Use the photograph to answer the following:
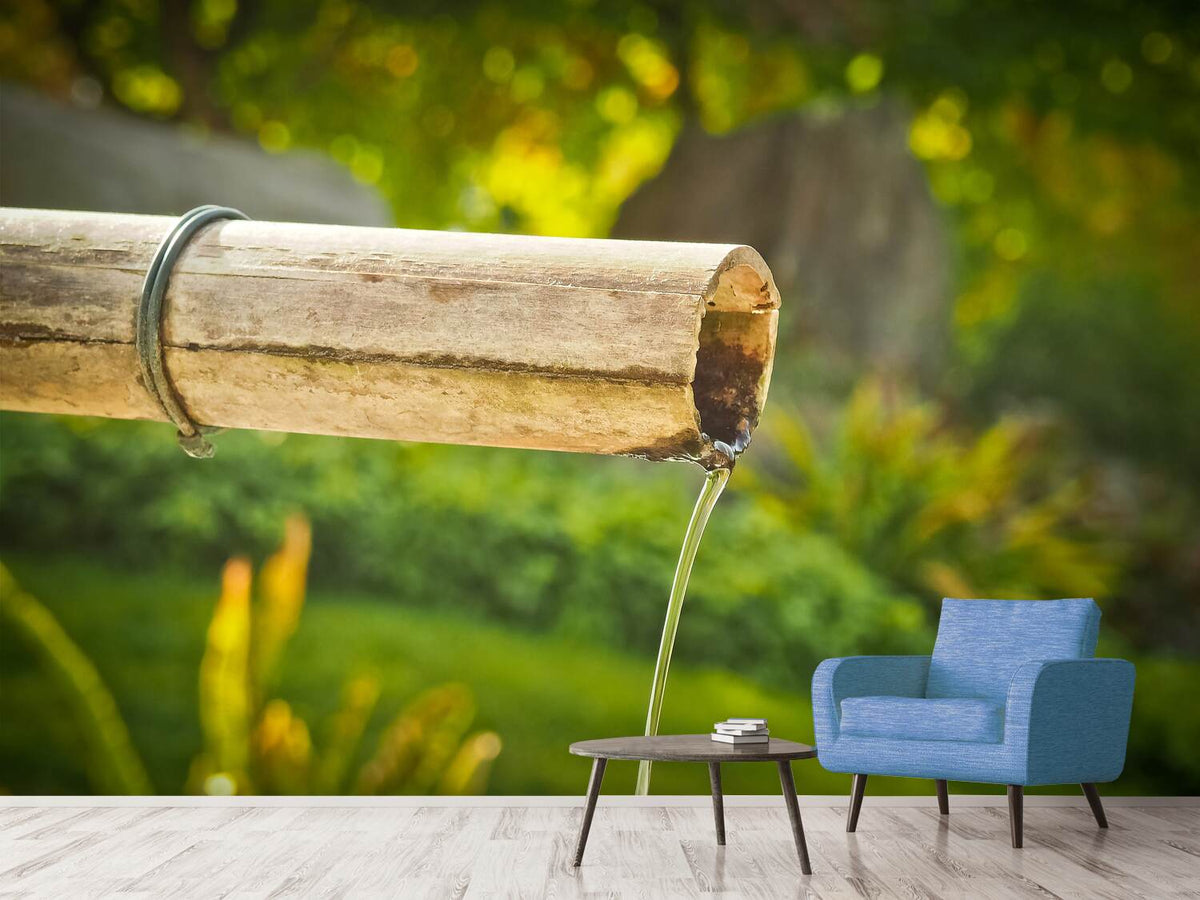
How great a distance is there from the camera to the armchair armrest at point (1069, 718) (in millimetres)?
3271

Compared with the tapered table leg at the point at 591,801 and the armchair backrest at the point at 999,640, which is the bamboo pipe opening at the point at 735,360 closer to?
the tapered table leg at the point at 591,801

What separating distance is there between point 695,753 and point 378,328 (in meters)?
2.07

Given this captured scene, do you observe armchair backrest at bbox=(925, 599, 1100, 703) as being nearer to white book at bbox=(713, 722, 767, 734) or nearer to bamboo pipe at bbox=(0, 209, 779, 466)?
white book at bbox=(713, 722, 767, 734)

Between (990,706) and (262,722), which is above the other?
(990,706)

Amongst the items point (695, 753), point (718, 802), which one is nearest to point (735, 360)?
point (695, 753)

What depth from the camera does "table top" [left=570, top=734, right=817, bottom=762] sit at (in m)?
2.79

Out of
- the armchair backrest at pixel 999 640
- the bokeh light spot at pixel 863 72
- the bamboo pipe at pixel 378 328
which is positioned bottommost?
the armchair backrest at pixel 999 640

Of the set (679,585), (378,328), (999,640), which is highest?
(378,328)

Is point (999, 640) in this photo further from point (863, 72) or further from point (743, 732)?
point (863, 72)

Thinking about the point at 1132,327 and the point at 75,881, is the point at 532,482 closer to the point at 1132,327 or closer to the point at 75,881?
the point at 75,881

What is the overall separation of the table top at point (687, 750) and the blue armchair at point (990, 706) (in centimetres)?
44

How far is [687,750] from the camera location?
9.50ft

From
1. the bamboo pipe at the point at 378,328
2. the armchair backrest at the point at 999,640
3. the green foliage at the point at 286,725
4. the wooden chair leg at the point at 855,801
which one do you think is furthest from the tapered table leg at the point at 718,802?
the bamboo pipe at the point at 378,328

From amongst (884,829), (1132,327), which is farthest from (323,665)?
(1132,327)
